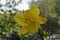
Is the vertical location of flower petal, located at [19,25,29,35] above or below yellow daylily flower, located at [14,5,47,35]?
below

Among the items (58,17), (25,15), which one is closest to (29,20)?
(25,15)

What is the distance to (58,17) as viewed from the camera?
678 mm

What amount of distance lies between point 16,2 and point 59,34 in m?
0.26

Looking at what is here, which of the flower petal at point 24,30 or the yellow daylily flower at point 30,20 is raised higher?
the yellow daylily flower at point 30,20

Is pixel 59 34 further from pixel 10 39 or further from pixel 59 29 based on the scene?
pixel 10 39

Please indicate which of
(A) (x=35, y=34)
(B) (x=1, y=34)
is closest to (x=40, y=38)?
(A) (x=35, y=34)

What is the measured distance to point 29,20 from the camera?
0.45m

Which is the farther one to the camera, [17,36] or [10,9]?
[10,9]

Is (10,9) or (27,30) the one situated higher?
(10,9)

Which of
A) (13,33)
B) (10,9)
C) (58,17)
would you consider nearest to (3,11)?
(10,9)

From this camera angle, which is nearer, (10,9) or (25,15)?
(25,15)

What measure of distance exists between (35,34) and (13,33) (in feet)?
0.28

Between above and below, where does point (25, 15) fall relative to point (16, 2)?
below

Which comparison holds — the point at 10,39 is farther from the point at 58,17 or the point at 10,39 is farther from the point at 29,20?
the point at 58,17
